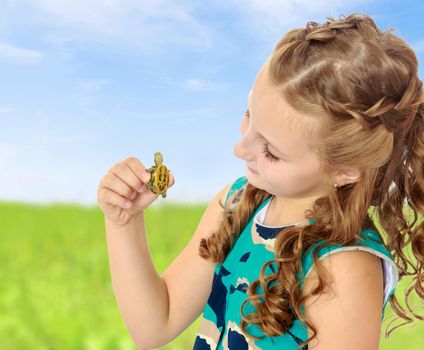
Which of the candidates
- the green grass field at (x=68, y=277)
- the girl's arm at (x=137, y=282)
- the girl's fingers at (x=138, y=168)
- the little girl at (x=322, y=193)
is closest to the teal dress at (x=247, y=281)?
the little girl at (x=322, y=193)

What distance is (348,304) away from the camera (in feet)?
3.40

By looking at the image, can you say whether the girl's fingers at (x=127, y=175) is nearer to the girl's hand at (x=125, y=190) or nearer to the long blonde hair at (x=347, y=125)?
the girl's hand at (x=125, y=190)

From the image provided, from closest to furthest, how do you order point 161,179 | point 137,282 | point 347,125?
point 347,125
point 161,179
point 137,282

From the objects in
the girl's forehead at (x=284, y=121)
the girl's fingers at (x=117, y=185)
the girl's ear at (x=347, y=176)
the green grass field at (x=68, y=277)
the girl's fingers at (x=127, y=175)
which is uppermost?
the girl's forehead at (x=284, y=121)

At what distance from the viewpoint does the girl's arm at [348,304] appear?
1.04 meters

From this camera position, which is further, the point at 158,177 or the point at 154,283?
the point at 154,283

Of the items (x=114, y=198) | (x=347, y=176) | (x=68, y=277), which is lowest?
(x=68, y=277)

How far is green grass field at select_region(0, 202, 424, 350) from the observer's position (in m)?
2.11

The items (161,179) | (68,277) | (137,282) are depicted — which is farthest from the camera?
(68,277)

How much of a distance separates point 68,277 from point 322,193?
1.59 m

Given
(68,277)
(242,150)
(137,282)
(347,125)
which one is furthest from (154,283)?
(68,277)

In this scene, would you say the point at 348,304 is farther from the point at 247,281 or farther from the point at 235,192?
the point at 235,192

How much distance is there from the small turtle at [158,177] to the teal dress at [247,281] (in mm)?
Result: 183

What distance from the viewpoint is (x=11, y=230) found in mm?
2908
